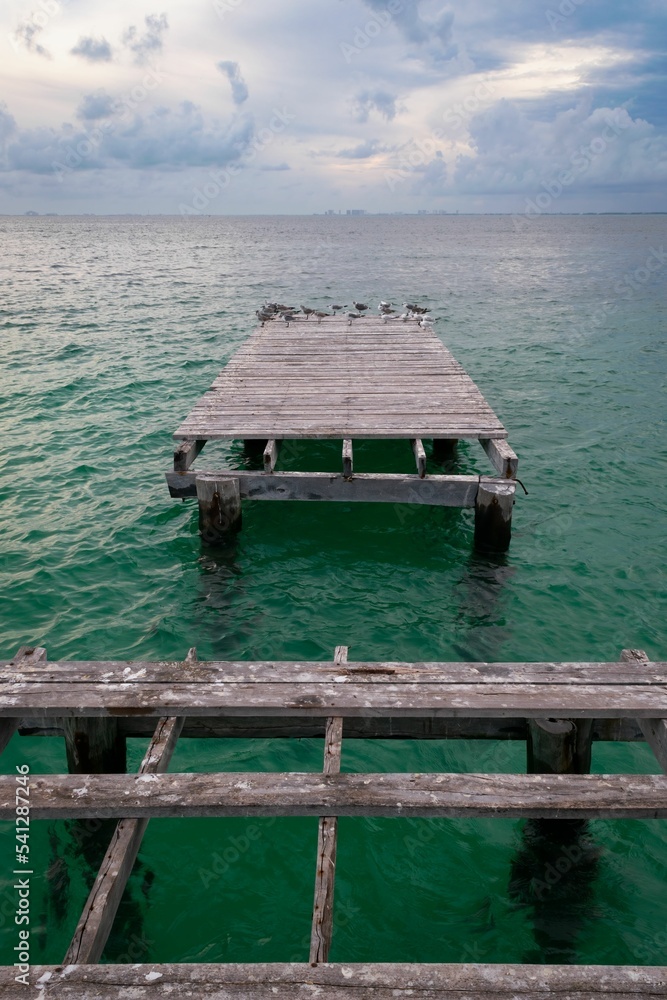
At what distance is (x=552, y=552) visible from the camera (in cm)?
967

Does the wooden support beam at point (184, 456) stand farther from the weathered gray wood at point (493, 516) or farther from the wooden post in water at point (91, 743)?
the wooden post in water at point (91, 743)

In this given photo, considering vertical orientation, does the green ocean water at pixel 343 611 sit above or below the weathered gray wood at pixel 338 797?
below

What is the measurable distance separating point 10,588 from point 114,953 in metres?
5.61

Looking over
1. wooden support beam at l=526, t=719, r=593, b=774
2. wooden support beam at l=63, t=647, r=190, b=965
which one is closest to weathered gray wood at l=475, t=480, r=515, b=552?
wooden support beam at l=526, t=719, r=593, b=774

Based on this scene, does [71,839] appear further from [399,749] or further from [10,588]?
[10,588]

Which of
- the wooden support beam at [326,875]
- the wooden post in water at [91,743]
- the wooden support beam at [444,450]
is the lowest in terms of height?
the wooden support beam at [444,450]

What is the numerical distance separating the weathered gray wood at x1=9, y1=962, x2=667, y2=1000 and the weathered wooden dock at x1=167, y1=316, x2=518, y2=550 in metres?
6.37

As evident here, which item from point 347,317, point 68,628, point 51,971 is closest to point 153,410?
point 347,317

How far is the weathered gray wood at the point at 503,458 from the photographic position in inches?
341

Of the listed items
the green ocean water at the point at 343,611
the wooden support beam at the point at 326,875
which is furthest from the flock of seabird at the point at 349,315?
the wooden support beam at the point at 326,875

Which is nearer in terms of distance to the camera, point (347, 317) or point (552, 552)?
point (552, 552)

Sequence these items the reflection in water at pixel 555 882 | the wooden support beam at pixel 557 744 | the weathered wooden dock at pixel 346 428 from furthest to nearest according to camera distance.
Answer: the weathered wooden dock at pixel 346 428 → the reflection in water at pixel 555 882 → the wooden support beam at pixel 557 744

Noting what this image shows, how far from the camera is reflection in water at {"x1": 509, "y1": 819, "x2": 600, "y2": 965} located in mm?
4402

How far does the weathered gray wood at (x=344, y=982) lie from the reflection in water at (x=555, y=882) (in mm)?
1952
